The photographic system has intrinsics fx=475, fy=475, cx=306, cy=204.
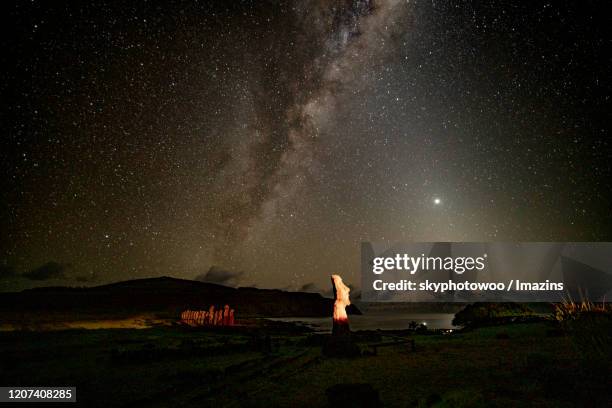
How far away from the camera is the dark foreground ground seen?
9.58 meters

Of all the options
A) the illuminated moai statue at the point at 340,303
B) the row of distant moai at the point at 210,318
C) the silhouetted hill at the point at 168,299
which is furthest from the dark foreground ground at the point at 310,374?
the silhouetted hill at the point at 168,299

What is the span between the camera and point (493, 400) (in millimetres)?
9250

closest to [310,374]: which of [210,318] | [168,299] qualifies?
[210,318]

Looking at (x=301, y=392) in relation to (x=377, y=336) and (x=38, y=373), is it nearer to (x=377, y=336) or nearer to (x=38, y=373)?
(x=38, y=373)

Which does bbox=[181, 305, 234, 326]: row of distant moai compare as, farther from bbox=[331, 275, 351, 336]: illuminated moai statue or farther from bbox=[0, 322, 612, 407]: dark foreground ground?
bbox=[331, 275, 351, 336]: illuminated moai statue

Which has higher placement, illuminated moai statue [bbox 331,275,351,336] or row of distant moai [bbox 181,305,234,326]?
illuminated moai statue [bbox 331,275,351,336]

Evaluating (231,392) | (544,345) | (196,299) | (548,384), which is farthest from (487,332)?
(196,299)

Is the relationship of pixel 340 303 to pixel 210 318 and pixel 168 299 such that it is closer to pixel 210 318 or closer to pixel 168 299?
pixel 210 318

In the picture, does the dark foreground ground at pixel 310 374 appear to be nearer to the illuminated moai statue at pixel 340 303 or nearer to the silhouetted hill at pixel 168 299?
the illuminated moai statue at pixel 340 303

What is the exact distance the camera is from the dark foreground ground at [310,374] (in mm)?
9578

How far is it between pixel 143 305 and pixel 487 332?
104591mm

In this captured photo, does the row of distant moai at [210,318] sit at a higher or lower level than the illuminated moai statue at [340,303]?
lower

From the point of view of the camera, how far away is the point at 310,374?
1359 centimetres

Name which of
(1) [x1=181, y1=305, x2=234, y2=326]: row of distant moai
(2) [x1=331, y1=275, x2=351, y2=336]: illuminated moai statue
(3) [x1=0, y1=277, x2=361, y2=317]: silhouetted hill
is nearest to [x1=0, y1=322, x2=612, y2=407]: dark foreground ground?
(2) [x1=331, y1=275, x2=351, y2=336]: illuminated moai statue
